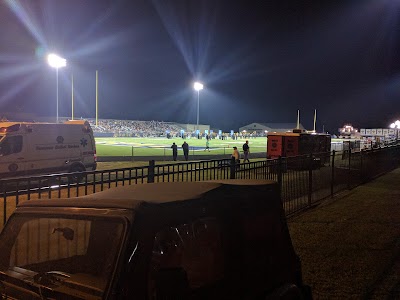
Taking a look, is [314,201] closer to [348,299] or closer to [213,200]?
[348,299]

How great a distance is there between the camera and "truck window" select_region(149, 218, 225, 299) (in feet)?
7.92

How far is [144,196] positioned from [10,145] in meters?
13.8

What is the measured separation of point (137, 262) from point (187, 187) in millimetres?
1128

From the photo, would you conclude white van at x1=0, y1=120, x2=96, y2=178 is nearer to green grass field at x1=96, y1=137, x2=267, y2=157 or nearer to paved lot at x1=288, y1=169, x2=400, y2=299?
paved lot at x1=288, y1=169, x2=400, y2=299

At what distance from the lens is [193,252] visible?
270cm

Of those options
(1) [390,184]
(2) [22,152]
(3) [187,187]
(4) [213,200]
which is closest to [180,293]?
(4) [213,200]

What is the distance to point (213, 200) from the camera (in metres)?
2.92

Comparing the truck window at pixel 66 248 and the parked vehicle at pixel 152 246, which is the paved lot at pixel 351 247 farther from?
the truck window at pixel 66 248

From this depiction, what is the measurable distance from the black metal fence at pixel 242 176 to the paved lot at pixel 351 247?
2.69ft

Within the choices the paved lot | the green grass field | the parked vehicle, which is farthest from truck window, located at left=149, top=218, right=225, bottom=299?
the green grass field

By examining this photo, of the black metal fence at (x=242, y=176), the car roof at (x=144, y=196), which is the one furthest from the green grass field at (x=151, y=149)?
the car roof at (x=144, y=196)

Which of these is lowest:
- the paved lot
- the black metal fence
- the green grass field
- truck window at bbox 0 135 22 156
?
the paved lot

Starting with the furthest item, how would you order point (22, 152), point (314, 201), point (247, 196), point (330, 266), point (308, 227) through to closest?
point (22, 152) < point (314, 201) < point (308, 227) < point (330, 266) < point (247, 196)

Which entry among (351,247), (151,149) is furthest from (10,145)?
(151,149)
